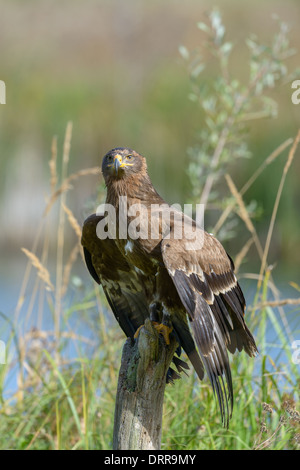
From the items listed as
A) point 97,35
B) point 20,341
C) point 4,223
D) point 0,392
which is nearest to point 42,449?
point 0,392

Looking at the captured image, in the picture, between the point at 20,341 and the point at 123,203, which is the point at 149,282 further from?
the point at 20,341

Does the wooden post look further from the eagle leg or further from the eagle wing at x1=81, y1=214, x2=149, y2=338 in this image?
the eagle wing at x1=81, y1=214, x2=149, y2=338

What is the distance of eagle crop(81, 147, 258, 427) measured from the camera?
300cm

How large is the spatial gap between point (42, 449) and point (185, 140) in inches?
297

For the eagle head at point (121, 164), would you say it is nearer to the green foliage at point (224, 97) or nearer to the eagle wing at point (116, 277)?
the eagle wing at point (116, 277)

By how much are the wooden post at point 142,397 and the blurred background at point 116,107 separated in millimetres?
4165

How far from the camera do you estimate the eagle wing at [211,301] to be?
9.48ft

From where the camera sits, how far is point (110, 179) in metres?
3.53

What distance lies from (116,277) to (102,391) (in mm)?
850

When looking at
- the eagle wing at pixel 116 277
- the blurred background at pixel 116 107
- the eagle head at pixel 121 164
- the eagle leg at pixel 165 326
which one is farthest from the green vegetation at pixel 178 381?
the blurred background at pixel 116 107

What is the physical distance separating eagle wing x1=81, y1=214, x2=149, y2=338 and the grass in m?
0.29

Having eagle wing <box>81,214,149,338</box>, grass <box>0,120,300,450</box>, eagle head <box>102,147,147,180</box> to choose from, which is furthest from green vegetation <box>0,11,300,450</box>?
eagle head <box>102,147,147,180</box>

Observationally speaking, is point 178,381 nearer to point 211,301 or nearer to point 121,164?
point 211,301

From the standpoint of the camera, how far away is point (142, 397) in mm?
2941
